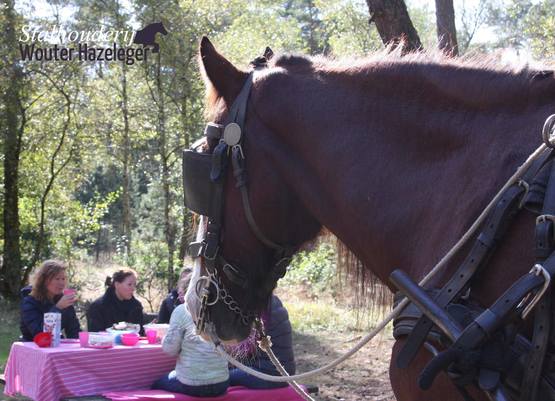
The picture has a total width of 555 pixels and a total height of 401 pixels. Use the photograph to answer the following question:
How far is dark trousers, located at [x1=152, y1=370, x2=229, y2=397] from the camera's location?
5238 mm

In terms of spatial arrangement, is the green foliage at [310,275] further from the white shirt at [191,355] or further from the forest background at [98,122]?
the white shirt at [191,355]

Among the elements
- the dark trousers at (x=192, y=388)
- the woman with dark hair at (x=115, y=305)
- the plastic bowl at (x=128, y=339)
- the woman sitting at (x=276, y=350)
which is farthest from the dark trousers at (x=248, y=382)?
the woman with dark hair at (x=115, y=305)

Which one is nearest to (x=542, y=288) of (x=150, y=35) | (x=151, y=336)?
(x=151, y=336)

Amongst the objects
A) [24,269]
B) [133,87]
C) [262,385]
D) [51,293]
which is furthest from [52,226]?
[262,385]

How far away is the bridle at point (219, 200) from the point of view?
213 cm

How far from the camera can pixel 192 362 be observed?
207 inches

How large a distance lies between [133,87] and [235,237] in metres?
17.0

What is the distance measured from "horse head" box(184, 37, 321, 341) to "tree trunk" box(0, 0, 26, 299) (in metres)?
13.1

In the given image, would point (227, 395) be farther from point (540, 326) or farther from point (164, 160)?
→ point (164, 160)

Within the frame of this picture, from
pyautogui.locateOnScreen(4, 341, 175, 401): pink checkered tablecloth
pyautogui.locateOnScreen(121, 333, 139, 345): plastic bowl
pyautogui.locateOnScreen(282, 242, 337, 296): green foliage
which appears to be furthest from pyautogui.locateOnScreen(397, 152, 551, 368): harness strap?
pyautogui.locateOnScreen(282, 242, 337, 296): green foliage

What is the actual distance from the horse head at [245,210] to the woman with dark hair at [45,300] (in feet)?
14.4

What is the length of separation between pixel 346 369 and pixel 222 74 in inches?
262

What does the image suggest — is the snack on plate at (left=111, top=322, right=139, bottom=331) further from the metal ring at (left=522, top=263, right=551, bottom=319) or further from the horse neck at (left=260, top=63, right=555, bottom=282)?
the metal ring at (left=522, top=263, right=551, bottom=319)

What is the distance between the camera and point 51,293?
6.52 meters
